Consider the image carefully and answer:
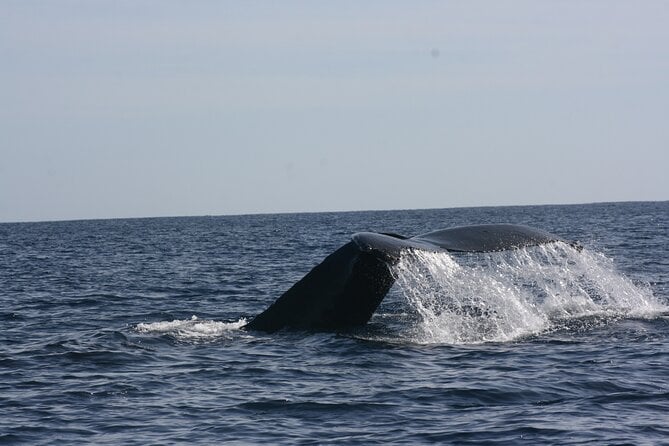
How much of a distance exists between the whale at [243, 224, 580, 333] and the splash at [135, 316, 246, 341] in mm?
880

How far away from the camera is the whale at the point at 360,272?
979 cm

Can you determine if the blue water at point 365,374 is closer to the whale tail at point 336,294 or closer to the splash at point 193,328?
the splash at point 193,328

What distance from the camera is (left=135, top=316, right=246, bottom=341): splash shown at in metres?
12.6

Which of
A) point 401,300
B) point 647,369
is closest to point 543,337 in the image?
point 647,369

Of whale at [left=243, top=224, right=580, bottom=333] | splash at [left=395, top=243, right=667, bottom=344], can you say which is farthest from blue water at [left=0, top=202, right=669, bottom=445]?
whale at [left=243, top=224, right=580, bottom=333]

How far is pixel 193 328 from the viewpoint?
13.3 metres

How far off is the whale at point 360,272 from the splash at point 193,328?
0.88 metres

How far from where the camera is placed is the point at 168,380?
986 cm

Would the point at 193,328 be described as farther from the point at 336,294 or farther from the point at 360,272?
the point at 360,272

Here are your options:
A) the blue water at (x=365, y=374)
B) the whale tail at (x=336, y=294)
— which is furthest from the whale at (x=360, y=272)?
the blue water at (x=365, y=374)

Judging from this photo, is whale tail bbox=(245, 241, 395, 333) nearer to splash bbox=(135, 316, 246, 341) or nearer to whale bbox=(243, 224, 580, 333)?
whale bbox=(243, 224, 580, 333)

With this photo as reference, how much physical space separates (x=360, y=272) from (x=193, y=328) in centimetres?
372

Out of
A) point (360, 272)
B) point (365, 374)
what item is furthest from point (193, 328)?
point (365, 374)

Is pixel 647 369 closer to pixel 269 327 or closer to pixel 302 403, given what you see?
pixel 302 403
